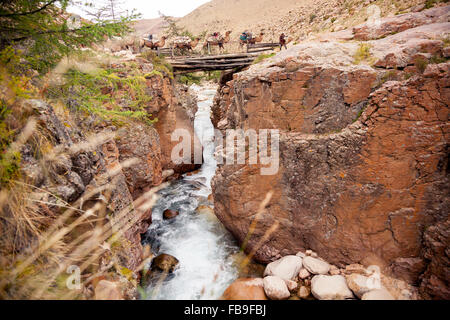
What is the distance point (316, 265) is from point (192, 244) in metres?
3.88

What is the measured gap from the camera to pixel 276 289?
4539mm

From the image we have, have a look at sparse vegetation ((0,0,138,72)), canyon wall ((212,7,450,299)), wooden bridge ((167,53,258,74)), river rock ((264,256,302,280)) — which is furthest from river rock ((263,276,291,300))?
wooden bridge ((167,53,258,74))

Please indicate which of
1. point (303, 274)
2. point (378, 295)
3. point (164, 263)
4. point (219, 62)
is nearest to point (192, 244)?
point (164, 263)

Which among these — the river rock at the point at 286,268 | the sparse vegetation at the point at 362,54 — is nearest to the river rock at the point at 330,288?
the river rock at the point at 286,268

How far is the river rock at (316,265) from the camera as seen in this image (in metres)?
4.84

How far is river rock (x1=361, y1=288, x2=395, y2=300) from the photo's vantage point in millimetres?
3953

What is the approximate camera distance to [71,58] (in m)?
3.57

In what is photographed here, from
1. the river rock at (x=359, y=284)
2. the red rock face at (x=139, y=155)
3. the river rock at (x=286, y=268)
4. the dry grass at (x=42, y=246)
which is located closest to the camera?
the dry grass at (x=42, y=246)

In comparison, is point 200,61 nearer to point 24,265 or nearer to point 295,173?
point 295,173

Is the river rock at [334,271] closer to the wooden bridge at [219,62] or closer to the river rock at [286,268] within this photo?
the river rock at [286,268]

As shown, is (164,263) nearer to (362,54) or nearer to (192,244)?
(192,244)

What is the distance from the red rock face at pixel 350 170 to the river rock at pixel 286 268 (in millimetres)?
370

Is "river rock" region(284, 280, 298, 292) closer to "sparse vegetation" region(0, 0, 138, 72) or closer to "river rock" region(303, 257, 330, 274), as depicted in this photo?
"river rock" region(303, 257, 330, 274)

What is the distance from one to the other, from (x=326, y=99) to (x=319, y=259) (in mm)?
3742
